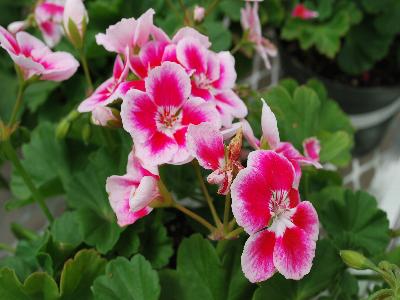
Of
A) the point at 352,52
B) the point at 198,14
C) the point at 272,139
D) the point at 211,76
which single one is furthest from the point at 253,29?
the point at 352,52

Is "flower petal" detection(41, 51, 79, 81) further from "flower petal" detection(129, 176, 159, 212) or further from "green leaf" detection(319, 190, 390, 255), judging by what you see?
"green leaf" detection(319, 190, 390, 255)

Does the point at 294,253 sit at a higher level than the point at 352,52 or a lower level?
higher

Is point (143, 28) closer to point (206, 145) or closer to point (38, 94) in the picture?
point (206, 145)

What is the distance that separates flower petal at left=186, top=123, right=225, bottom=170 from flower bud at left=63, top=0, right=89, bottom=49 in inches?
10.3

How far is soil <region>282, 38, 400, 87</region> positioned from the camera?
4.67 feet

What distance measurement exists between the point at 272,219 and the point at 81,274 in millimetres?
266

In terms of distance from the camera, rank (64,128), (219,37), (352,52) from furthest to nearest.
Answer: (352,52)
(219,37)
(64,128)

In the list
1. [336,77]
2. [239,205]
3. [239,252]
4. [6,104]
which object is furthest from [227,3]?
[239,205]

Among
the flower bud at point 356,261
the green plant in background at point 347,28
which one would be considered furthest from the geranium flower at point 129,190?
the green plant in background at point 347,28

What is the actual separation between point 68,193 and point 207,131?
0.33m

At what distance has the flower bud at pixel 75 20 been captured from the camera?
2.26ft

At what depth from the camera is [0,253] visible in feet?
3.84

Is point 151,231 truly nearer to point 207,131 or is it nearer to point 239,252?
point 239,252

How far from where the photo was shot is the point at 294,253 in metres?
0.52
